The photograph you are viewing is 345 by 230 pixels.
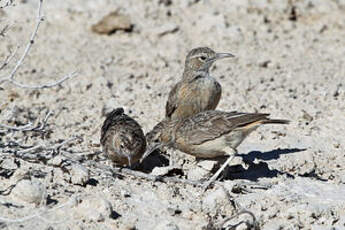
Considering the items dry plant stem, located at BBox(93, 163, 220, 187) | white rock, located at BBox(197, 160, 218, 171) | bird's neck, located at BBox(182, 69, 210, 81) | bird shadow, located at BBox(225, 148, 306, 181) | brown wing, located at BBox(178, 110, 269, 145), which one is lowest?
bird shadow, located at BBox(225, 148, 306, 181)

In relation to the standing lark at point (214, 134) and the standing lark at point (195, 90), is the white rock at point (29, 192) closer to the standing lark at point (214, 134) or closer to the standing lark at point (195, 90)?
the standing lark at point (214, 134)

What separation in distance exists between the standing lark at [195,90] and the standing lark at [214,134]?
135 cm

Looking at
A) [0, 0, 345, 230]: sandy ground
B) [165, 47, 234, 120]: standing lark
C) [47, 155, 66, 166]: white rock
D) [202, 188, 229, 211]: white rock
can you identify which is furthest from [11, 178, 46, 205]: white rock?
[165, 47, 234, 120]: standing lark

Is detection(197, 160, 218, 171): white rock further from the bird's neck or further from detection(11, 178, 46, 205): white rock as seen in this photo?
detection(11, 178, 46, 205): white rock

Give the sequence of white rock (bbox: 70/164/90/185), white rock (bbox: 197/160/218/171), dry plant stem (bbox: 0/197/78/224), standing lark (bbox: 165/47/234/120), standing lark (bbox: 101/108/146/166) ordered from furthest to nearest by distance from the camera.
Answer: standing lark (bbox: 165/47/234/120)
white rock (bbox: 197/160/218/171)
standing lark (bbox: 101/108/146/166)
white rock (bbox: 70/164/90/185)
dry plant stem (bbox: 0/197/78/224)

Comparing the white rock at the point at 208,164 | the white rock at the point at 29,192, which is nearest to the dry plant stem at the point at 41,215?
the white rock at the point at 29,192

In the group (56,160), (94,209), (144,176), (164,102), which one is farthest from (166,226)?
(164,102)

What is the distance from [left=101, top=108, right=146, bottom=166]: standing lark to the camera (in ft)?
26.3

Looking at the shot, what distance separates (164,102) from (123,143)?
9.67ft

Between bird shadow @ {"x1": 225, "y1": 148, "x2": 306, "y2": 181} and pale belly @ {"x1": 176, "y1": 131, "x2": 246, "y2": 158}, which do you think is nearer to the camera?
pale belly @ {"x1": 176, "y1": 131, "x2": 246, "y2": 158}

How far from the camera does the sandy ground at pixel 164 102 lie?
22.7 feet

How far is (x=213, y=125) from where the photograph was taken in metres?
8.11

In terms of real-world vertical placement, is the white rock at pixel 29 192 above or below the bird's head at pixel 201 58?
below

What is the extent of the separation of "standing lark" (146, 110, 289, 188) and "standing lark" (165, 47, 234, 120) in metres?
1.35
